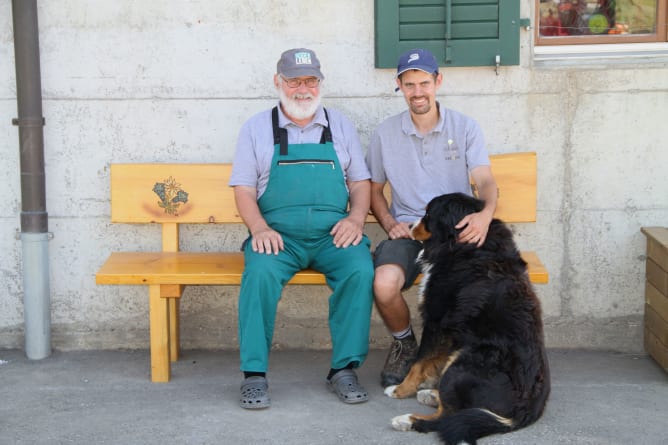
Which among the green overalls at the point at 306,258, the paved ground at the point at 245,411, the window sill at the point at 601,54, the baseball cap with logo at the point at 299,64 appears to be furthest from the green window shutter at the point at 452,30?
the paved ground at the point at 245,411

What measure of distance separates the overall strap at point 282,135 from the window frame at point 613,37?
145cm

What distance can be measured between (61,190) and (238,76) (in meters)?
1.21

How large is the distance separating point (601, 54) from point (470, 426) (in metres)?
2.53

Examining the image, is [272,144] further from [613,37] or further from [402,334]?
[613,37]

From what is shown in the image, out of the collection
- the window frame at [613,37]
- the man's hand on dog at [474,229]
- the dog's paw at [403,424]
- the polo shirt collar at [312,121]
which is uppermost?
the window frame at [613,37]

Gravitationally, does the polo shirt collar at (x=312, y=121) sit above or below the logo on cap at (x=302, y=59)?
below

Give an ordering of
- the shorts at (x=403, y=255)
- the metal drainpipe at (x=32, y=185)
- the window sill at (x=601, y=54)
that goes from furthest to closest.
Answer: the window sill at (x=601, y=54), the metal drainpipe at (x=32, y=185), the shorts at (x=403, y=255)

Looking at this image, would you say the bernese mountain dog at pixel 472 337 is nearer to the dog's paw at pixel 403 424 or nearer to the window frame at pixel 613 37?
the dog's paw at pixel 403 424

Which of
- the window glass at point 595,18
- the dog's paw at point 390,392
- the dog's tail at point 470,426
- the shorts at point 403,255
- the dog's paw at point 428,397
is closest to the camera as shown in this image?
the dog's tail at point 470,426

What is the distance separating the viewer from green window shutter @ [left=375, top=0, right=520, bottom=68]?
494 centimetres

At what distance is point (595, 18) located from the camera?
5234 mm

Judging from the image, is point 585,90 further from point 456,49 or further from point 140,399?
point 140,399

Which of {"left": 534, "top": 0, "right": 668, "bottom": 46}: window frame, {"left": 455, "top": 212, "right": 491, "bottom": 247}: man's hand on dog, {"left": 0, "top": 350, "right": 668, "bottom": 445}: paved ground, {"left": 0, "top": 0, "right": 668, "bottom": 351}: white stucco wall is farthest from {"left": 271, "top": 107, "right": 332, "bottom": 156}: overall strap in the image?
{"left": 534, "top": 0, "right": 668, "bottom": 46}: window frame

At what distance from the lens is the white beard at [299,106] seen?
15.0ft
